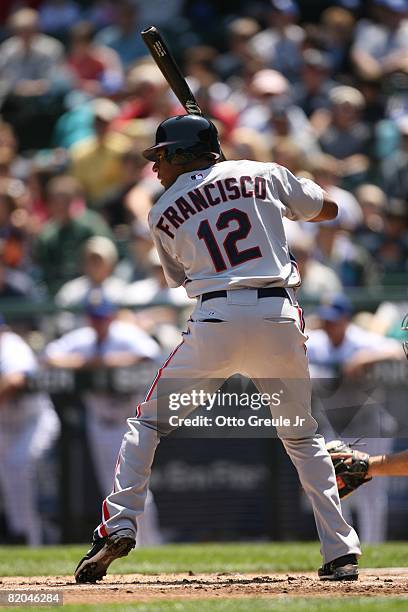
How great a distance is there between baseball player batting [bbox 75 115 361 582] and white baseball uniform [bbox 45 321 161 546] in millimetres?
3789

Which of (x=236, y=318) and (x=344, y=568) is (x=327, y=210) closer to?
(x=236, y=318)

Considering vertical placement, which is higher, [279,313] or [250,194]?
[250,194]

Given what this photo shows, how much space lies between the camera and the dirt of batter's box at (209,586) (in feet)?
17.3

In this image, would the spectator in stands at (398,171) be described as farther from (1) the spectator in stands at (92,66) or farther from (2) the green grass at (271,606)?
(2) the green grass at (271,606)

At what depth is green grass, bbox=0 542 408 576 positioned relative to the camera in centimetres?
675

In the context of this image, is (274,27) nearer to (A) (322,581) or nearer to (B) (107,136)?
(B) (107,136)

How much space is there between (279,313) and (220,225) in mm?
Answer: 453

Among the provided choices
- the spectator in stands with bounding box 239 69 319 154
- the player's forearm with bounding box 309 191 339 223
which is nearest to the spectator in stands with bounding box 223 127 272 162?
the spectator in stands with bounding box 239 69 319 154

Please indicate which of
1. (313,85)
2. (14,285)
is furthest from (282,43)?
(14,285)

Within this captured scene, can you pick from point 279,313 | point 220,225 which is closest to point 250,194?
point 220,225

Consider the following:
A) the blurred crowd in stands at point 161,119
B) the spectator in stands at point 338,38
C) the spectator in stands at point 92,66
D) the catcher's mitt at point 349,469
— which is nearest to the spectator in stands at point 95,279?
the blurred crowd in stands at point 161,119

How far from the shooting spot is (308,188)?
5781 millimetres

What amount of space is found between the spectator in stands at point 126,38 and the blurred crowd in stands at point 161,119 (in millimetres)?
17

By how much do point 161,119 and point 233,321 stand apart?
712 cm
